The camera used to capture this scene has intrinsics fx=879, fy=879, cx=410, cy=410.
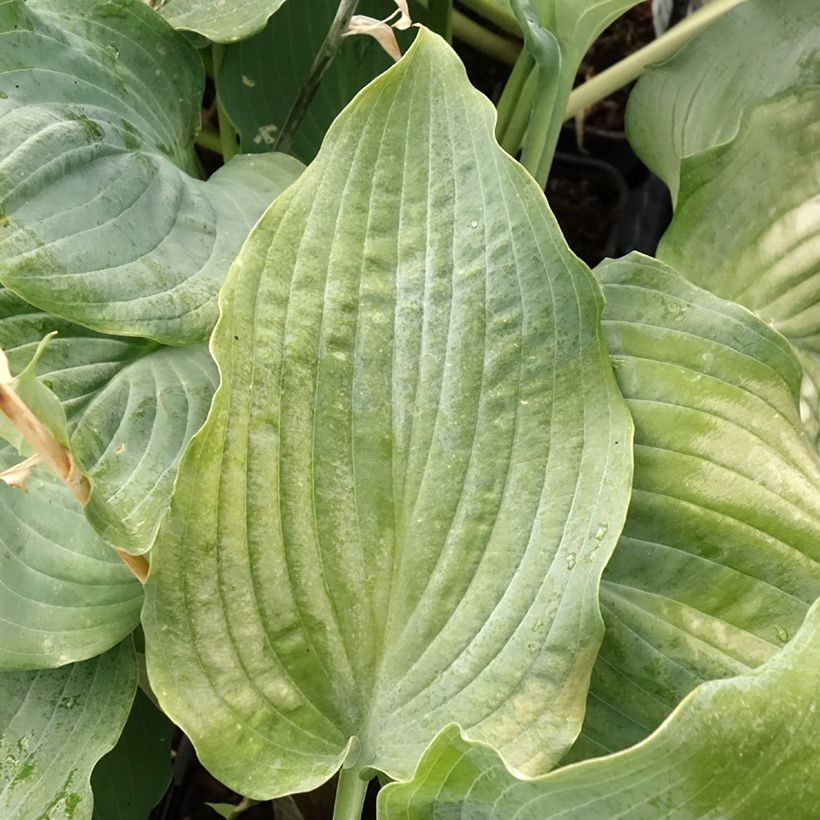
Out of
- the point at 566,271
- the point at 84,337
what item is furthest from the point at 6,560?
the point at 566,271

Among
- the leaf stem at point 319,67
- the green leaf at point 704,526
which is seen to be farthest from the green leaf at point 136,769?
the leaf stem at point 319,67

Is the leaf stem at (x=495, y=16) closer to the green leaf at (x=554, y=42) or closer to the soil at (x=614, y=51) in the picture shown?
the soil at (x=614, y=51)

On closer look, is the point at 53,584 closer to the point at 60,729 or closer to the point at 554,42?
the point at 60,729

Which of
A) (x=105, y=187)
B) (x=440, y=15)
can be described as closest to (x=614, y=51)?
(x=440, y=15)

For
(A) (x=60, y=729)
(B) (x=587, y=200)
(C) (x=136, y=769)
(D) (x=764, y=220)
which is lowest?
(C) (x=136, y=769)

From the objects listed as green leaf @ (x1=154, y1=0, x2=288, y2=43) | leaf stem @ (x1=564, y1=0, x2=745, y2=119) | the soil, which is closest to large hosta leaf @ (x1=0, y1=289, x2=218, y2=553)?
green leaf @ (x1=154, y1=0, x2=288, y2=43)

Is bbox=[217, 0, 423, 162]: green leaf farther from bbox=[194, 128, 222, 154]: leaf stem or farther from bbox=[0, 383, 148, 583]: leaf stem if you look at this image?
bbox=[0, 383, 148, 583]: leaf stem
